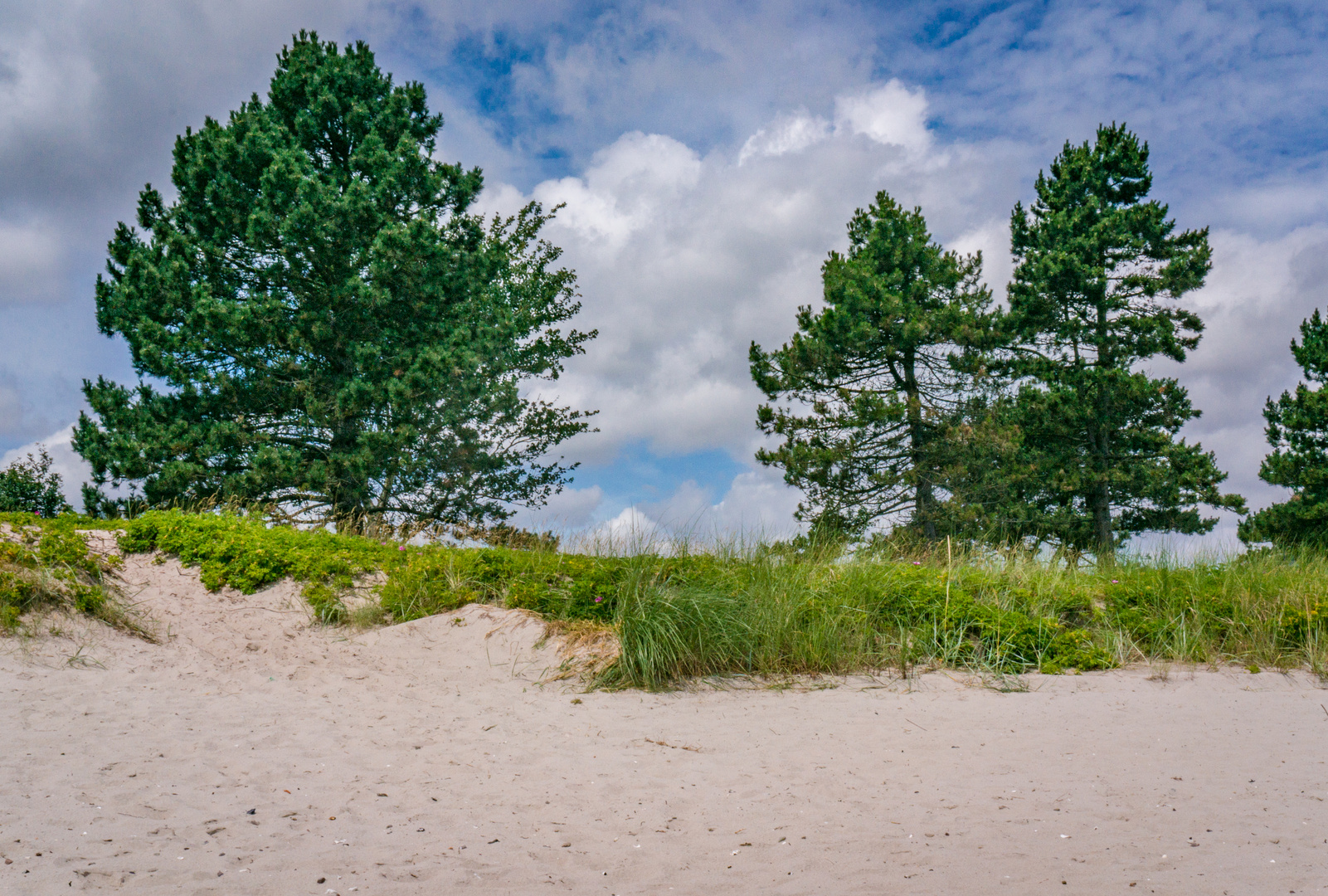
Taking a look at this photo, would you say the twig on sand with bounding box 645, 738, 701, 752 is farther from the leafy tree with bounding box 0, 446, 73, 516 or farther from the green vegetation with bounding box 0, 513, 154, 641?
the leafy tree with bounding box 0, 446, 73, 516

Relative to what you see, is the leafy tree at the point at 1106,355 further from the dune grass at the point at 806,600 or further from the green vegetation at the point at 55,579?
the green vegetation at the point at 55,579

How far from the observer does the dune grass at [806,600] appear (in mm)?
7039

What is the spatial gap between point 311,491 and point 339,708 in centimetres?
938

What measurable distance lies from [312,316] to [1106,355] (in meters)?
19.0

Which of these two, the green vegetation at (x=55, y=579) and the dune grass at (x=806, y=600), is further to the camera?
the dune grass at (x=806, y=600)

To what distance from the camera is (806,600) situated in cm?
750

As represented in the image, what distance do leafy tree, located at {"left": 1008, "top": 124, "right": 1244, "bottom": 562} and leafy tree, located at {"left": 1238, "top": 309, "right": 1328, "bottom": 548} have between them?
42.3 inches

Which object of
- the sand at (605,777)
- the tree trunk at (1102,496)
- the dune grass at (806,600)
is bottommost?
the sand at (605,777)

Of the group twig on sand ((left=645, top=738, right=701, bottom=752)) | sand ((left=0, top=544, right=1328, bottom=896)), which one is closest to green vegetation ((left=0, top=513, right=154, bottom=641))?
sand ((left=0, top=544, right=1328, bottom=896))

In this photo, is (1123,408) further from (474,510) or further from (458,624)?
(458,624)

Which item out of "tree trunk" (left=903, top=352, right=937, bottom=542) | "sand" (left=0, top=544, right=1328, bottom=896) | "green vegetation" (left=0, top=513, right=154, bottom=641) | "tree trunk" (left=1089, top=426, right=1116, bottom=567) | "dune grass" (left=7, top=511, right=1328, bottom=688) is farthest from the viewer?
"tree trunk" (left=1089, top=426, right=1116, bottom=567)

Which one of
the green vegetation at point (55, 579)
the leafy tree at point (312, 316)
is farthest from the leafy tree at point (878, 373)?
the green vegetation at point (55, 579)

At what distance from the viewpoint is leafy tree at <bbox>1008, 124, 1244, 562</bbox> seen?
20.2 metres

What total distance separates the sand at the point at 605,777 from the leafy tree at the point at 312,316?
7727 millimetres
